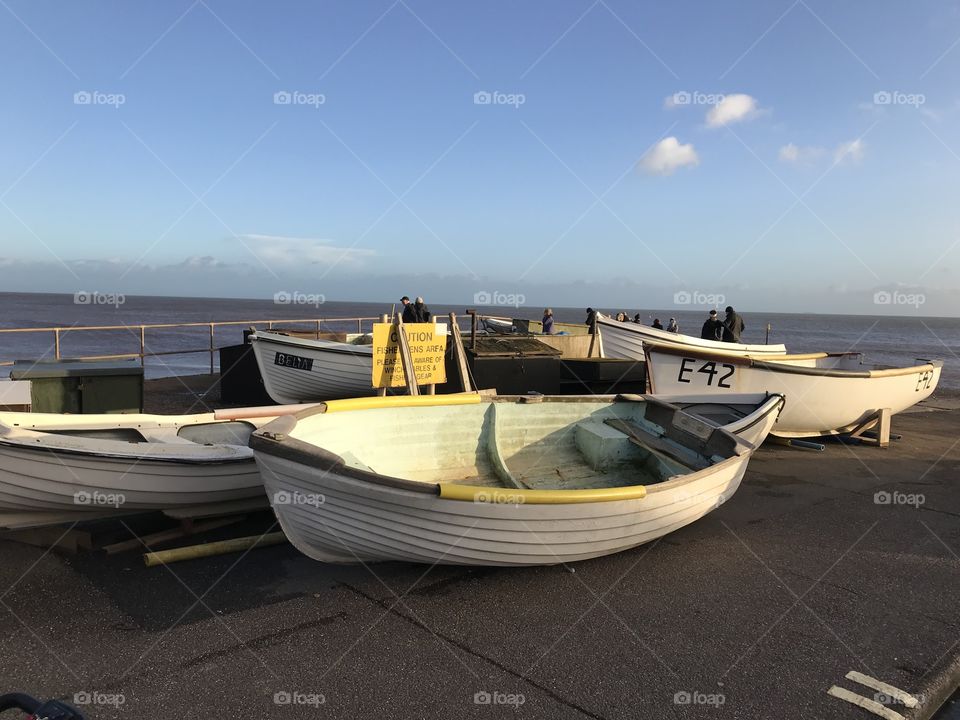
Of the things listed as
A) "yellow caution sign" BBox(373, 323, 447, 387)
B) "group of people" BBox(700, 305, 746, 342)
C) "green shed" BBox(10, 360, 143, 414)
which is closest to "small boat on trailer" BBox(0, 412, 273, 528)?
"green shed" BBox(10, 360, 143, 414)

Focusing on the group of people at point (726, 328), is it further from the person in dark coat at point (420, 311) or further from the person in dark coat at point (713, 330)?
the person in dark coat at point (420, 311)

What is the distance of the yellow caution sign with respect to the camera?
8.65 m

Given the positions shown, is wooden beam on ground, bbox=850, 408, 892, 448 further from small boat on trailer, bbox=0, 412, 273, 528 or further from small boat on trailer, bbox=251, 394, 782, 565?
small boat on trailer, bbox=0, 412, 273, 528

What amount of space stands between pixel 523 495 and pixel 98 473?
3.86 meters

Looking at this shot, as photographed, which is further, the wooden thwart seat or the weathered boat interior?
the wooden thwart seat

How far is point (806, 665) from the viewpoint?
4.06 m

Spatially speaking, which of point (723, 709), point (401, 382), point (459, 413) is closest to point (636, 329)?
point (401, 382)

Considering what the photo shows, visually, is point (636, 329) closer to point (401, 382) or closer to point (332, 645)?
point (401, 382)

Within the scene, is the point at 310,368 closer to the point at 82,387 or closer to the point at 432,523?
the point at 82,387

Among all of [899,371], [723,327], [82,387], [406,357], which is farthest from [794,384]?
[82,387]

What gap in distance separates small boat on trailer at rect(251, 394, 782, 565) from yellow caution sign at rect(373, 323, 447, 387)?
196 centimetres

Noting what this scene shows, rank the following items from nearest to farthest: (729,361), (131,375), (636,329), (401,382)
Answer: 1. (131,375)
2. (401,382)
3. (729,361)
4. (636,329)

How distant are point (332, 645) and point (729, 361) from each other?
814cm

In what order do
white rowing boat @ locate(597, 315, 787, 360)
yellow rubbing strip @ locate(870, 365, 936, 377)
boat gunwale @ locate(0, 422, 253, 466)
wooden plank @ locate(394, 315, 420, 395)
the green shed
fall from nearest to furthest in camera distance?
1. boat gunwale @ locate(0, 422, 253, 466)
2. the green shed
3. wooden plank @ locate(394, 315, 420, 395)
4. yellow rubbing strip @ locate(870, 365, 936, 377)
5. white rowing boat @ locate(597, 315, 787, 360)
